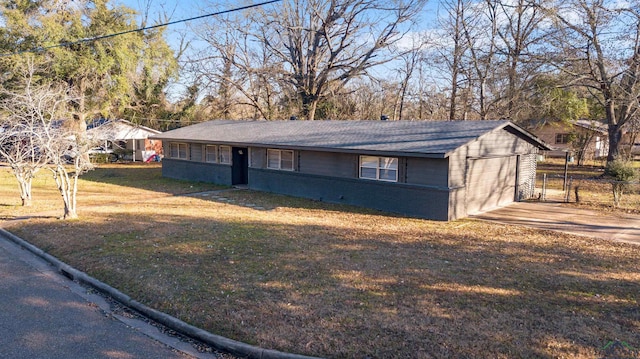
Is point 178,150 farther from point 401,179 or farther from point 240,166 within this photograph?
point 401,179

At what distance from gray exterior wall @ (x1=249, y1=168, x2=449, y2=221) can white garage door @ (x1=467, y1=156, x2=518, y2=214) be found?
1693mm

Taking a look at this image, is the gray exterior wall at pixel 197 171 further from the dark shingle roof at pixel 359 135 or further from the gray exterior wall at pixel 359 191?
the gray exterior wall at pixel 359 191

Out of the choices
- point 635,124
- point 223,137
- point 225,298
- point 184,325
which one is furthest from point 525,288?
point 635,124

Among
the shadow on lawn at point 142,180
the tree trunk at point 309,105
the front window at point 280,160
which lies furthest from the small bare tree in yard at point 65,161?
the tree trunk at point 309,105

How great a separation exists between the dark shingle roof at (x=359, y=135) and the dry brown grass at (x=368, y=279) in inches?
Answer: 102

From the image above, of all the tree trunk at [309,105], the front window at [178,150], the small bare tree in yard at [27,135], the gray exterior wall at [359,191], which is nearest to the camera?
the small bare tree in yard at [27,135]

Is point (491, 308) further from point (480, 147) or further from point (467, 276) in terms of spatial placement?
point (480, 147)

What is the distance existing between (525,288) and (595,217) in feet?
28.4

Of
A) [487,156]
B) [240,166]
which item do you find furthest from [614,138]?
[240,166]

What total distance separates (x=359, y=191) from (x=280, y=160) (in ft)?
15.2

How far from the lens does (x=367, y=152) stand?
46.1ft

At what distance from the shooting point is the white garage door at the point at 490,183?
14.0 metres

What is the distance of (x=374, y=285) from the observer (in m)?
6.79

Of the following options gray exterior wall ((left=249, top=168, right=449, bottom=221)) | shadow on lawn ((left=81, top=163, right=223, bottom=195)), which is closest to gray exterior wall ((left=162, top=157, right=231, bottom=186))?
shadow on lawn ((left=81, top=163, right=223, bottom=195))
